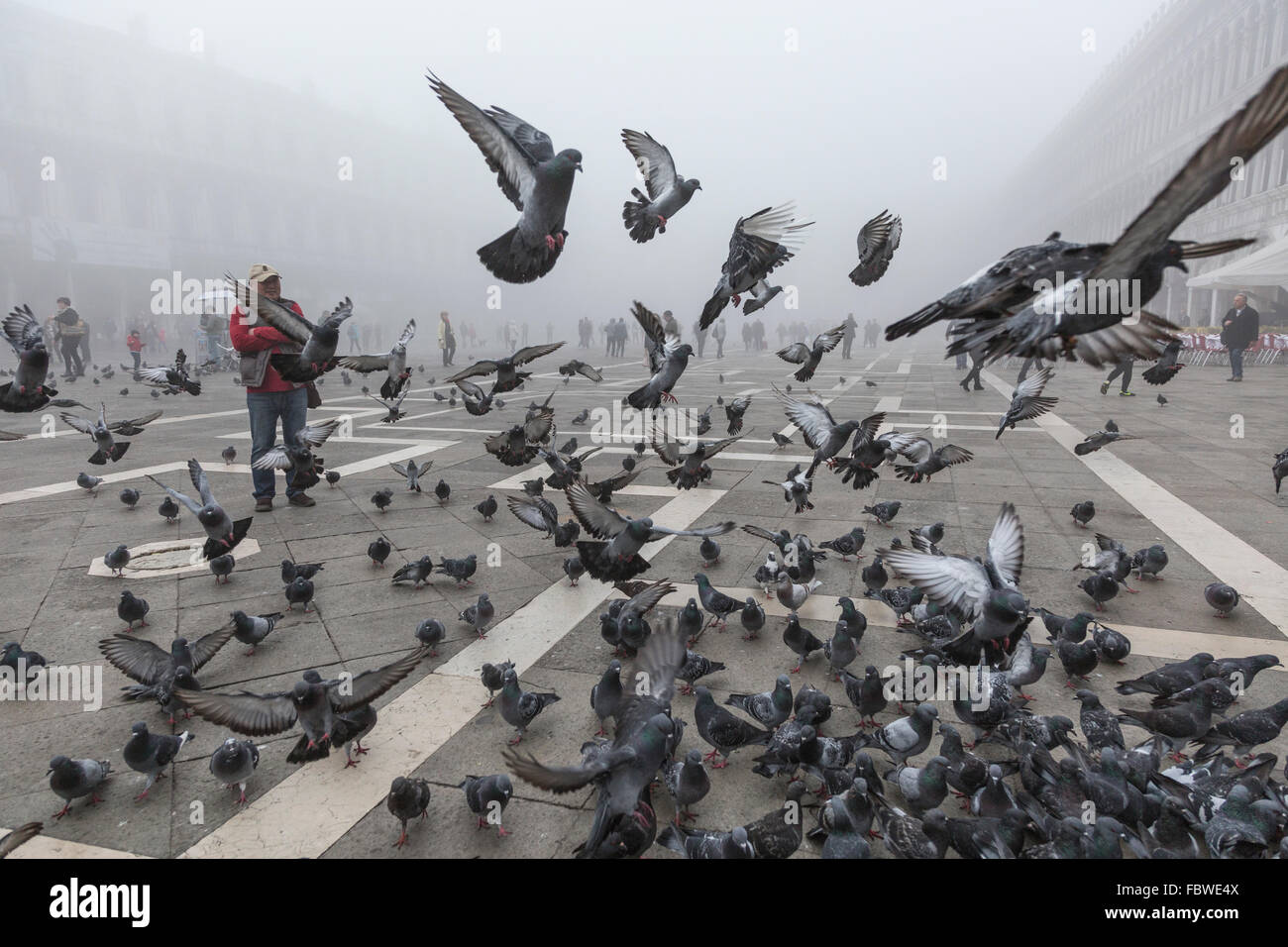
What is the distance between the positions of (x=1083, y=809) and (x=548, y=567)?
14.2 feet

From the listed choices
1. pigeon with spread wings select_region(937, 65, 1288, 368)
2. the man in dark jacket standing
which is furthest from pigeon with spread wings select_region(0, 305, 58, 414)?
the man in dark jacket standing

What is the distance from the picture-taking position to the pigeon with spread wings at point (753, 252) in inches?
196

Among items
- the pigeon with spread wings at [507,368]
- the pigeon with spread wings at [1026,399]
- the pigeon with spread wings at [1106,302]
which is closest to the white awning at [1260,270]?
the pigeon with spread wings at [1026,399]

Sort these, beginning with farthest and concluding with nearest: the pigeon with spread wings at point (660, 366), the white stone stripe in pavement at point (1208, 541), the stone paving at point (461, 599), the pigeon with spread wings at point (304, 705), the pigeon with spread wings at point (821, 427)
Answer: the pigeon with spread wings at point (821, 427) < the pigeon with spread wings at point (660, 366) < the white stone stripe in pavement at point (1208, 541) < the pigeon with spread wings at point (304, 705) < the stone paving at point (461, 599)

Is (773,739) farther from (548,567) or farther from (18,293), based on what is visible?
(18,293)

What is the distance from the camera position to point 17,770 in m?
3.37

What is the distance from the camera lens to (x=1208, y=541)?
6516 mm

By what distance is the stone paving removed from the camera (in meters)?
3.15

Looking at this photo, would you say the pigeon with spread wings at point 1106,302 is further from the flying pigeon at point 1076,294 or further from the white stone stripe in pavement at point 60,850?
the white stone stripe in pavement at point 60,850

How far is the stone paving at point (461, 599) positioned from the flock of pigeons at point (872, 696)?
5.5 inches

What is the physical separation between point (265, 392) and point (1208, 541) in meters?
9.35

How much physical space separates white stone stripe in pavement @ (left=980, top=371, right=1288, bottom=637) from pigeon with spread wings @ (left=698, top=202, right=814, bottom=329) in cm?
422

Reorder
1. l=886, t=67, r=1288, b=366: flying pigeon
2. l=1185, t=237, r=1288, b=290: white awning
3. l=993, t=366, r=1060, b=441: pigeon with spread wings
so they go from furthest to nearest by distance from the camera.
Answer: l=1185, t=237, r=1288, b=290: white awning, l=993, t=366, r=1060, b=441: pigeon with spread wings, l=886, t=67, r=1288, b=366: flying pigeon

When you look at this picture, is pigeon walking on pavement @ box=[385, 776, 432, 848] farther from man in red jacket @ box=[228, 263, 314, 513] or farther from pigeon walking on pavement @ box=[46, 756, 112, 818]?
man in red jacket @ box=[228, 263, 314, 513]
